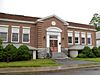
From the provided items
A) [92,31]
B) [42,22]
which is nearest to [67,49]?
[42,22]

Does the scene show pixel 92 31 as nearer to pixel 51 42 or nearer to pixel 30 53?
pixel 51 42

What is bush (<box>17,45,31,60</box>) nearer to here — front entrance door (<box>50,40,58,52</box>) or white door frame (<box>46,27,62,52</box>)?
white door frame (<box>46,27,62,52</box>)

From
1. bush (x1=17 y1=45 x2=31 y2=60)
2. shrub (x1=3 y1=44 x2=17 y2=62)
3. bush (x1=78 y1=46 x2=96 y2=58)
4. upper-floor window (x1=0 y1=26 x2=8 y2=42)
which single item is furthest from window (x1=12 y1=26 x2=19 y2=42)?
bush (x1=78 y1=46 x2=96 y2=58)

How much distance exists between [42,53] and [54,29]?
4.89 metres

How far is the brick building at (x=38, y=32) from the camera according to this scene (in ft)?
101

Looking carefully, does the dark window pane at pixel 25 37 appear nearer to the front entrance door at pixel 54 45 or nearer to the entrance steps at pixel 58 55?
the front entrance door at pixel 54 45

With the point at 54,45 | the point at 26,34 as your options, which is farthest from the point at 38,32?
the point at 54,45

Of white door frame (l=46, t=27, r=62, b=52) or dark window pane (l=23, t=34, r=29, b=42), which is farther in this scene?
white door frame (l=46, t=27, r=62, b=52)

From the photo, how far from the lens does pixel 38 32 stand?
3250 centimetres

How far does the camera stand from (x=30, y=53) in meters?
30.7

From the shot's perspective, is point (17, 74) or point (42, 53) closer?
point (17, 74)

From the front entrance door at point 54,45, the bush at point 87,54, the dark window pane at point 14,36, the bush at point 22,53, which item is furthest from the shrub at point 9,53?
the bush at point 87,54

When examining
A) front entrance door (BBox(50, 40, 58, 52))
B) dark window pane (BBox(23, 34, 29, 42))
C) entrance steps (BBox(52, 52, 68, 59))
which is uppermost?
dark window pane (BBox(23, 34, 29, 42))

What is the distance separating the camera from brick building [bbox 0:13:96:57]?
30.7 metres
